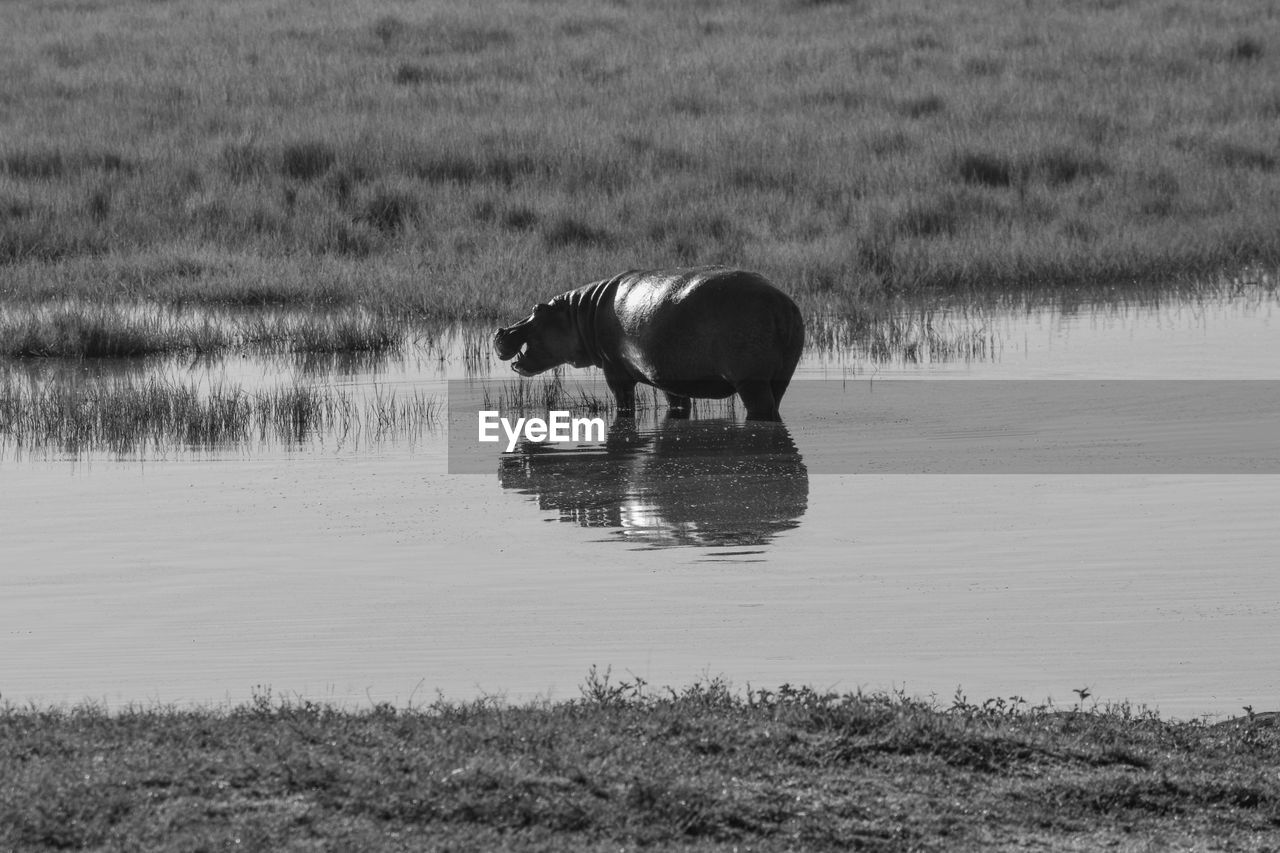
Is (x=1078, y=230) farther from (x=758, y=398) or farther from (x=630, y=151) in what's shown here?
(x=758, y=398)

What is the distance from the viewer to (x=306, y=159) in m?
21.6

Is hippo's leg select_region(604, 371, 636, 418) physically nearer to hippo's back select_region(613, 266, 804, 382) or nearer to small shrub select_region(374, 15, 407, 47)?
hippo's back select_region(613, 266, 804, 382)

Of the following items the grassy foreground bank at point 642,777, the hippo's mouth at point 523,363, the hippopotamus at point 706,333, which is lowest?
the grassy foreground bank at point 642,777

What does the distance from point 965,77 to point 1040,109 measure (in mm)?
2228

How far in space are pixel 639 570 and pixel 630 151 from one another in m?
14.6

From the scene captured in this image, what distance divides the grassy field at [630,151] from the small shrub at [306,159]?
0.10 feet

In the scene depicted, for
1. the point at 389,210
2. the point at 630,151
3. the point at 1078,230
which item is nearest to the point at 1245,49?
the point at 1078,230

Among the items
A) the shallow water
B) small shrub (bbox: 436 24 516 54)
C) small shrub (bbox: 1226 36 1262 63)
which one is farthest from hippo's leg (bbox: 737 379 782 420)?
small shrub (bbox: 436 24 516 54)

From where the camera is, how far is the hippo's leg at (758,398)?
10.9m

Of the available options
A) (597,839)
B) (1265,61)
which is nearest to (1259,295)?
(1265,61)

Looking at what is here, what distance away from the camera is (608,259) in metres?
17.4

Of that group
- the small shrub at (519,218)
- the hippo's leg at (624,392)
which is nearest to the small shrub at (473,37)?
the small shrub at (519,218)

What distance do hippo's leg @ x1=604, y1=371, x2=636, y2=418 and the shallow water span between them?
398mm

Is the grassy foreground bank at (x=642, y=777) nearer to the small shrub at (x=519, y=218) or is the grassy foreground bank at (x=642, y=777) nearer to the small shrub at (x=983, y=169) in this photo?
the small shrub at (x=519, y=218)
